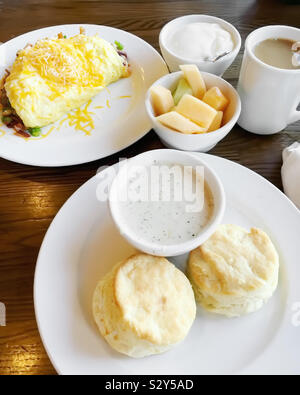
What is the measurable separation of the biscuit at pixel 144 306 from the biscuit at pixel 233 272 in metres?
0.07

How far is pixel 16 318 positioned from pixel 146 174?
2.14 feet

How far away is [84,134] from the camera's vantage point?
1.71 meters

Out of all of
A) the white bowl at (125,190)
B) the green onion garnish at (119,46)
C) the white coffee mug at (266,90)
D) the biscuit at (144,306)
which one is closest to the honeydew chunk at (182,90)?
the white coffee mug at (266,90)

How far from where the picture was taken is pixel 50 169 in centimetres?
162

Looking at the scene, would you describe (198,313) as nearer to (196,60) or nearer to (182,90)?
(182,90)

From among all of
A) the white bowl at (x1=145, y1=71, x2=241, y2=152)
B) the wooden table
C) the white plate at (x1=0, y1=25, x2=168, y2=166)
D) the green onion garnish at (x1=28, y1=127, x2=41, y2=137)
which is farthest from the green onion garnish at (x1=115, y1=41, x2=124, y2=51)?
the green onion garnish at (x1=28, y1=127, x2=41, y2=137)

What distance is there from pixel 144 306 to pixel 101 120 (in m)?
1.01

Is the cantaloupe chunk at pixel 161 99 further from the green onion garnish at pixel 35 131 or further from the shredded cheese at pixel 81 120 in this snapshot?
the green onion garnish at pixel 35 131

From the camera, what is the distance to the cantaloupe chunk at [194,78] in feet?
5.19

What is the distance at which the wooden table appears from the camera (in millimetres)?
1241

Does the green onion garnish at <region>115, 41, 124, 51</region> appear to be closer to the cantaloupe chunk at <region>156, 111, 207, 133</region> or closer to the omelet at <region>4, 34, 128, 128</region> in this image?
the omelet at <region>4, 34, 128, 128</region>

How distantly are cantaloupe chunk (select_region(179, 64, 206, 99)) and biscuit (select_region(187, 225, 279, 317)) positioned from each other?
666 millimetres

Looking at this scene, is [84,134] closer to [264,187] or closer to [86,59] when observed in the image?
[86,59]

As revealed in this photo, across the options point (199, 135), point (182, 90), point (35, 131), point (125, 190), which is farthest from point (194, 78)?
point (35, 131)
